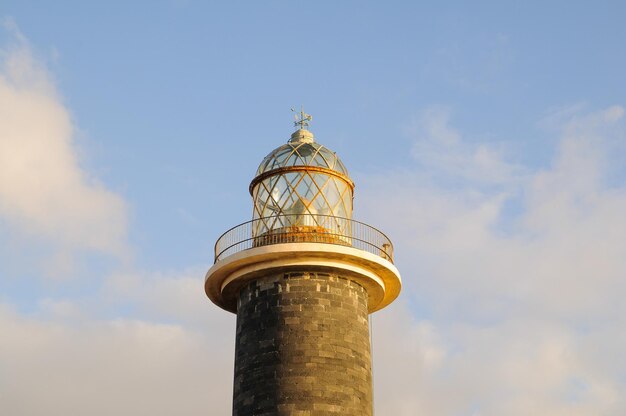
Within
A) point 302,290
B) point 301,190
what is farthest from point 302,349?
point 301,190

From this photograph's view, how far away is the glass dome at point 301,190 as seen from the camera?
20.8m

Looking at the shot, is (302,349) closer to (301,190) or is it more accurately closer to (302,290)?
(302,290)

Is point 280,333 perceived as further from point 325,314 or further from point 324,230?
point 324,230

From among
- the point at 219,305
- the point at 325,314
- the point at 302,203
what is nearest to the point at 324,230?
the point at 302,203

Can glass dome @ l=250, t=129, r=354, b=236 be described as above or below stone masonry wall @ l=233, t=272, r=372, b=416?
above

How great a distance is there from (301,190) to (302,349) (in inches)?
161

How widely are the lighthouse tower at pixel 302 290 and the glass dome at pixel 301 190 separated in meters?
0.02

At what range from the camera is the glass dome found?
68.3 ft

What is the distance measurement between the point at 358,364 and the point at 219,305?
4.35m

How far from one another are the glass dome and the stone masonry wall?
1592mm

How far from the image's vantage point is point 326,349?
62.3ft

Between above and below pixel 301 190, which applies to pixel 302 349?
below

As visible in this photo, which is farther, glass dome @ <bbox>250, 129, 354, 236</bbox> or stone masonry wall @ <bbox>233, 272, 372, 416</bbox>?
glass dome @ <bbox>250, 129, 354, 236</bbox>

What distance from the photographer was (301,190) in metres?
21.0
